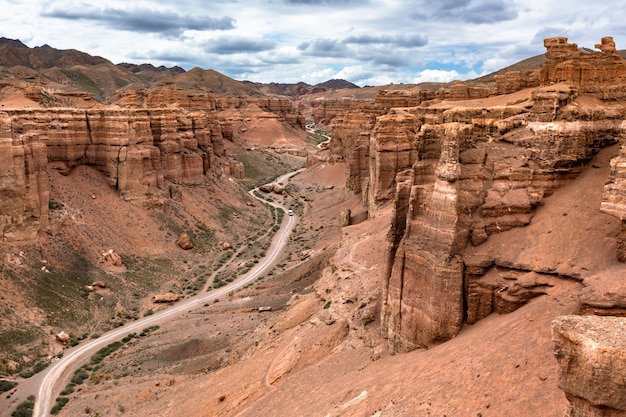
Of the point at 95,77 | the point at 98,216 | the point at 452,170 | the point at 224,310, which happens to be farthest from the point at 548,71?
the point at 95,77

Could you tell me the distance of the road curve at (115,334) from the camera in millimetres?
32250

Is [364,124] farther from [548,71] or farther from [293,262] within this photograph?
[548,71]

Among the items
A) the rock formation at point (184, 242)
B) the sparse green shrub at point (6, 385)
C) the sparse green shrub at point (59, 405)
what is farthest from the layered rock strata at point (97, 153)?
the sparse green shrub at point (59, 405)

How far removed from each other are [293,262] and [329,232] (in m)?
7.50

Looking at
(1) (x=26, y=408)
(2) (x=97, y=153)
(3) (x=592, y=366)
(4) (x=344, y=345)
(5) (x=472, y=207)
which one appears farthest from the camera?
(2) (x=97, y=153)

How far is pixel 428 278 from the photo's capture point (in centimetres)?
2053

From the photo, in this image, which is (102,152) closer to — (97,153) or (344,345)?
(97,153)

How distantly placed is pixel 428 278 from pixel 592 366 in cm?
1037

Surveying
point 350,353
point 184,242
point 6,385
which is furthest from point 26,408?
point 184,242

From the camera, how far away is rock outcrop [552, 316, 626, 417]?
10047 millimetres

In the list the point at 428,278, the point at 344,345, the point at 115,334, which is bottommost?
the point at 115,334

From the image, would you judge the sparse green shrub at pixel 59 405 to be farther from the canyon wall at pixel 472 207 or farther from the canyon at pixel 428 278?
the canyon wall at pixel 472 207

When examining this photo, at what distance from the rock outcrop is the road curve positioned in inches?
1157

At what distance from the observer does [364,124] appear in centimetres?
8175
